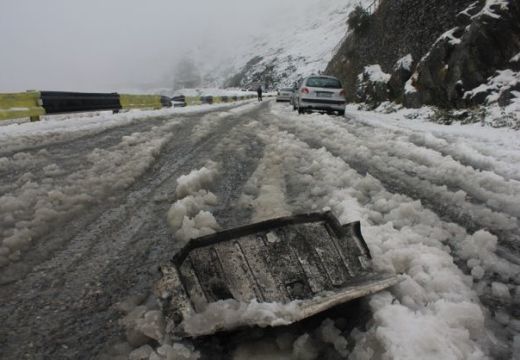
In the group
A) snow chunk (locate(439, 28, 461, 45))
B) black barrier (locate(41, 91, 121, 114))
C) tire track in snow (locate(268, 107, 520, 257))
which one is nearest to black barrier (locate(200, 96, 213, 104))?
black barrier (locate(41, 91, 121, 114))

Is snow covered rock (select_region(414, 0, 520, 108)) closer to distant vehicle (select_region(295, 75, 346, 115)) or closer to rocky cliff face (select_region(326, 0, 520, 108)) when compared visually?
rocky cliff face (select_region(326, 0, 520, 108))

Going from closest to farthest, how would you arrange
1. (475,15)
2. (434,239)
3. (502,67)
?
(434,239), (502,67), (475,15)

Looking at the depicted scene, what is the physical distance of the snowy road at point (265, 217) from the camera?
77.9 inches

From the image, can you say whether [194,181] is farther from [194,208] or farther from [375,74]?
[375,74]

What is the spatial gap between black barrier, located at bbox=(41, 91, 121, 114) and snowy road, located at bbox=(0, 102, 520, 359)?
18.3 feet

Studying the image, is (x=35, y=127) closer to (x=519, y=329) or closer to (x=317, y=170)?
(x=317, y=170)

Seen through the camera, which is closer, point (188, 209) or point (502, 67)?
point (188, 209)

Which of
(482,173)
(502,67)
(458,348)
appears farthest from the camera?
(502,67)

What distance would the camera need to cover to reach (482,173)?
5086mm

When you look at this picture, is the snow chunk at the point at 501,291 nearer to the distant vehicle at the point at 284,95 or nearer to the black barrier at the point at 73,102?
the black barrier at the point at 73,102

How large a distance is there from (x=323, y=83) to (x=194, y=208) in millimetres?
12265

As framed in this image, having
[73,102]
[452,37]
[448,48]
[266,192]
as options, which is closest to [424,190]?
[266,192]

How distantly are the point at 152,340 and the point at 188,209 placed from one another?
1830 mm

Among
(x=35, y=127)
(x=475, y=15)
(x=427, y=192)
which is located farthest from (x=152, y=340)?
(x=475, y=15)
